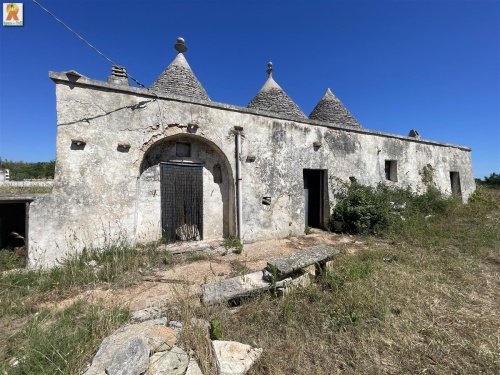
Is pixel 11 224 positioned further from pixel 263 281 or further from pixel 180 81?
pixel 263 281

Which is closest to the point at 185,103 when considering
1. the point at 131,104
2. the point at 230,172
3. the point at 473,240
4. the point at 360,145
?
the point at 131,104

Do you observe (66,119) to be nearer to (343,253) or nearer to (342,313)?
(342,313)

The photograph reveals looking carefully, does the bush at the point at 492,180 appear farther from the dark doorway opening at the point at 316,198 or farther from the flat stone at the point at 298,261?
the flat stone at the point at 298,261

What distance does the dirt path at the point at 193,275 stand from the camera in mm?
3549

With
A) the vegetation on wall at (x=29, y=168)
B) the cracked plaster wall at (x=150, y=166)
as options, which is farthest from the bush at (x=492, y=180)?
A: the vegetation on wall at (x=29, y=168)

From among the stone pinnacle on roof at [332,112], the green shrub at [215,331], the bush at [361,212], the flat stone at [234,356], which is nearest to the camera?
the flat stone at [234,356]

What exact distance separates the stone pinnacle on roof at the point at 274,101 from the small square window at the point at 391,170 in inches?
162

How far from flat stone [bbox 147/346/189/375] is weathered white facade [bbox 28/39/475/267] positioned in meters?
3.72

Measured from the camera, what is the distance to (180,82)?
24.1 feet

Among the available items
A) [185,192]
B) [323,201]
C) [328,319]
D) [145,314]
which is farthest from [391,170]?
[145,314]

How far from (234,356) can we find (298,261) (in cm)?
183

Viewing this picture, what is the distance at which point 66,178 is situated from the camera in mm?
4844

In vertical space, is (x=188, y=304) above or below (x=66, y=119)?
below

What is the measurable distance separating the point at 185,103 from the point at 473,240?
7967 mm
